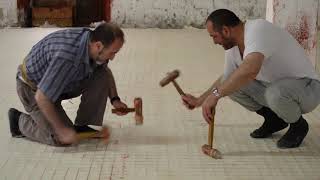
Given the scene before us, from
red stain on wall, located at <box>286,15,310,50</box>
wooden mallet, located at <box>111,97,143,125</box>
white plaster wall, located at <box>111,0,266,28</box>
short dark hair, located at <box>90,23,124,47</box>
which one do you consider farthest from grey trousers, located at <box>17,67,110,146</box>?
white plaster wall, located at <box>111,0,266,28</box>

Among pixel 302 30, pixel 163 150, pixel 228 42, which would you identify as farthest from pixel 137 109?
pixel 302 30

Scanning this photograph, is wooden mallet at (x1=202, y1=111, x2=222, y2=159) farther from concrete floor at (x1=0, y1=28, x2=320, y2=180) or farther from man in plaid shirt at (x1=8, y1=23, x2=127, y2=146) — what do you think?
man in plaid shirt at (x1=8, y1=23, x2=127, y2=146)

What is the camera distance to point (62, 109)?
2949 millimetres

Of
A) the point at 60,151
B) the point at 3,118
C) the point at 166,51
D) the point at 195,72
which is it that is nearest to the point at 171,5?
the point at 166,51

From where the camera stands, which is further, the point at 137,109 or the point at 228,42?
the point at 137,109

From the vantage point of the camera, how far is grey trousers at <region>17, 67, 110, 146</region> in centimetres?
287

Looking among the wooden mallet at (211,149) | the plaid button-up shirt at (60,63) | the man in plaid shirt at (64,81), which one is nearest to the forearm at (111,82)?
the man in plaid shirt at (64,81)

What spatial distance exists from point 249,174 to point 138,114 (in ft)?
2.67

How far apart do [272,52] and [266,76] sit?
0.20 meters

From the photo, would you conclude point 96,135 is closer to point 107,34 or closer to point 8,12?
point 107,34

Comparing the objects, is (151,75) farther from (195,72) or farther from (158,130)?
(158,130)

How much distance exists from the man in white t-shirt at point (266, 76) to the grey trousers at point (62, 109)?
0.46 metres

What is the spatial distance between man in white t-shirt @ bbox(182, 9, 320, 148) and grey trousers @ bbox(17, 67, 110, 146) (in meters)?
0.46

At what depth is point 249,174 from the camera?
2541mm
